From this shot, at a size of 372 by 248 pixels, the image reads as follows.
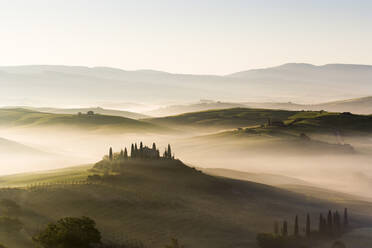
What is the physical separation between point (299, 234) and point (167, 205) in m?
31.4

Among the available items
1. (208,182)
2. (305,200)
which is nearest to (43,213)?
(208,182)

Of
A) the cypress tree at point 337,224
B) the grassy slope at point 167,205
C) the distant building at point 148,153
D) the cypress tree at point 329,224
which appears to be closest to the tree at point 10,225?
the grassy slope at point 167,205

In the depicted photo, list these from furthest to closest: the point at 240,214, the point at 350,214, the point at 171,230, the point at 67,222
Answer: the point at 350,214
the point at 240,214
the point at 171,230
the point at 67,222

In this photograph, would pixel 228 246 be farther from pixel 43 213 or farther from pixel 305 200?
pixel 305 200

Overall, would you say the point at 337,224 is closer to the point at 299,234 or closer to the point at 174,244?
the point at 299,234

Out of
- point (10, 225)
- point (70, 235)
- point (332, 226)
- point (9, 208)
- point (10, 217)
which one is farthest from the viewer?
point (332, 226)

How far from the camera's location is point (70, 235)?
8600 centimetres

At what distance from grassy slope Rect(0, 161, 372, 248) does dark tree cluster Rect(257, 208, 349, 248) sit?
3.60 meters

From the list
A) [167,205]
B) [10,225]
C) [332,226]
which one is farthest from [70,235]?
[332,226]

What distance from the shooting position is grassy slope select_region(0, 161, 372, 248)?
100 m

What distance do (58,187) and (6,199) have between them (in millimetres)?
17753

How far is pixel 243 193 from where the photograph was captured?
140 metres

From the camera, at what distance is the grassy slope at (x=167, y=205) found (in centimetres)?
10025

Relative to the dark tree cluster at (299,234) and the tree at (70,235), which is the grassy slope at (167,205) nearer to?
the dark tree cluster at (299,234)
